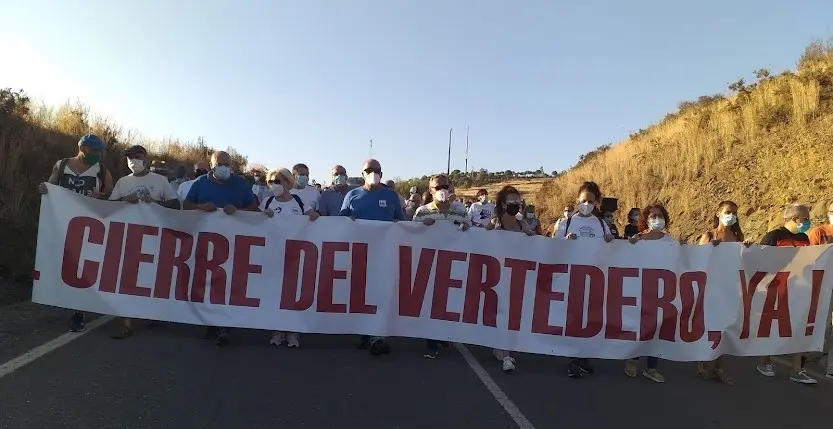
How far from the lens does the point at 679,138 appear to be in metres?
21.8

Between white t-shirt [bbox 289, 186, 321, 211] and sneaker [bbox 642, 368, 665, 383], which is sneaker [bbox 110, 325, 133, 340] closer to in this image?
white t-shirt [bbox 289, 186, 321, 211]

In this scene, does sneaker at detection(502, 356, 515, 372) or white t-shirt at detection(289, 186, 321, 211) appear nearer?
sneaker at detection(502, 356, 515, 372)

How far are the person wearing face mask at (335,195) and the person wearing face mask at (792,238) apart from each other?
558 cm

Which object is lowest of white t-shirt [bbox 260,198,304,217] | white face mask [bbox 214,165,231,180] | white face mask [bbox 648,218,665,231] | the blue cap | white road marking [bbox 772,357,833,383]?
white road marking [bbox 772,357,833,383]

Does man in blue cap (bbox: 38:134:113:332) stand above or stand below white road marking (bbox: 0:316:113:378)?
above

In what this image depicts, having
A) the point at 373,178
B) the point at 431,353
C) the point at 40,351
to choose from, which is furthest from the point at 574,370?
the point at 40,351

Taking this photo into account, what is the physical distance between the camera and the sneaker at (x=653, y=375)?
612cm

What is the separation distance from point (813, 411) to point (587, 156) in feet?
108

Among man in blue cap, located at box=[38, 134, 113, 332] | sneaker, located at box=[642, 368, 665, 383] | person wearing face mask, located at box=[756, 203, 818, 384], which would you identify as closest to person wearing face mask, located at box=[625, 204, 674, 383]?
sneaker, located at box=[642, 368, 665, 383]

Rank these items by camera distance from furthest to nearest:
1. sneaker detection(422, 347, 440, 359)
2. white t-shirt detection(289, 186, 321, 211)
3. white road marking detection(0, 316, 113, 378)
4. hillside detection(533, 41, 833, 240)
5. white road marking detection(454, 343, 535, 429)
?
hillside detection(533, 41, 833, 240) < white t-shirt detection(289, 186, 321, 211) < sneaker detection(422, 347, 440, 359) < white road marking detection(0, 316, 113, 378) < white road marking detection(454, 343, 535, 429)

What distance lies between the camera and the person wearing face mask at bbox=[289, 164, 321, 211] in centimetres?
877

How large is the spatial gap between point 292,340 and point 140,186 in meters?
2.36

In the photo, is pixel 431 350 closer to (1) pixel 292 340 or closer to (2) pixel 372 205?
(1) pixel 292 340

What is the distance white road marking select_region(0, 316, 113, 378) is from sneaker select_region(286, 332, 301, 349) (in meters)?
2.02
